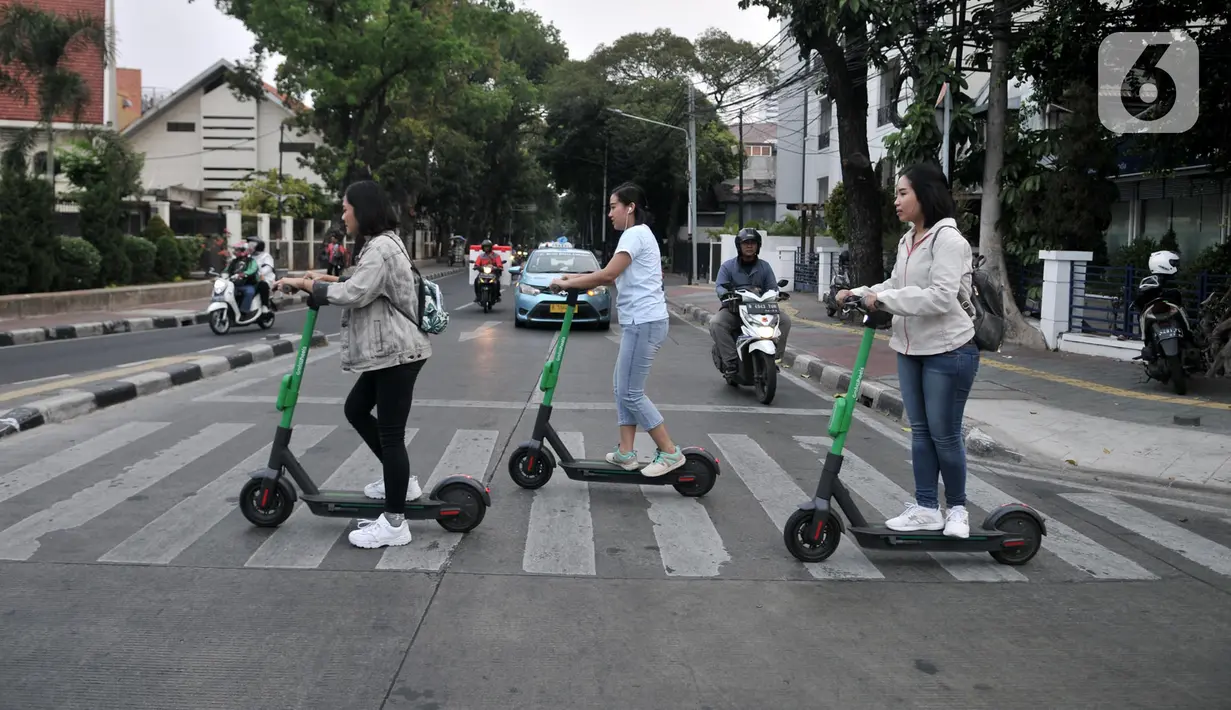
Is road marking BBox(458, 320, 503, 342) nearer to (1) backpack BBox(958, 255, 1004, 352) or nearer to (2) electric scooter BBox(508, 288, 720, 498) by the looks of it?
(2) electric scooter BBox(508, 288, 720, 498)

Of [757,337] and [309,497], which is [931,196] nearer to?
[309,497]

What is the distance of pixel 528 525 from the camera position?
5.96 m

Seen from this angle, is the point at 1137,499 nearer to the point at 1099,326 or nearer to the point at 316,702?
the point at 316,702

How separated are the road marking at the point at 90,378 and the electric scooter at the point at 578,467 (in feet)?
17.6

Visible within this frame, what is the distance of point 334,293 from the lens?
5.03 meters

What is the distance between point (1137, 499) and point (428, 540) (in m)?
4.60

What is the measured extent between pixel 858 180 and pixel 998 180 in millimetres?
4167

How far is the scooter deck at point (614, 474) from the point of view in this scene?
6.58 m

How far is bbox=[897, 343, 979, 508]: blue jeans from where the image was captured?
5.14 meters

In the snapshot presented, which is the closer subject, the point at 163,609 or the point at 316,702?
the point at 316,702

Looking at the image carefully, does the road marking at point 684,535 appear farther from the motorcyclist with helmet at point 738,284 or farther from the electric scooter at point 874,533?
the motorcyclist with helmet at point 738,284

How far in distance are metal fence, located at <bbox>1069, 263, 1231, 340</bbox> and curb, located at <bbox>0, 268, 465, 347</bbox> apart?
10.7 m

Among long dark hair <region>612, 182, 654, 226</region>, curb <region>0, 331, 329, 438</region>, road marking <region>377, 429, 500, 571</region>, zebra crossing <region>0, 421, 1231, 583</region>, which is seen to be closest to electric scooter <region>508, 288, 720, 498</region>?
zebra crossing <region>0, 421, 1231, 583</region>

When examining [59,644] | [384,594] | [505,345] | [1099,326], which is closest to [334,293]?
[384,594]
